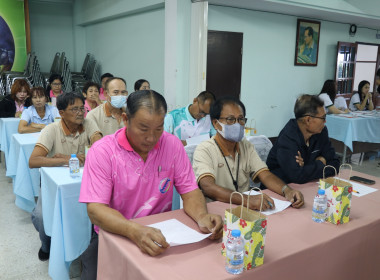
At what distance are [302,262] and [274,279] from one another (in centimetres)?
15

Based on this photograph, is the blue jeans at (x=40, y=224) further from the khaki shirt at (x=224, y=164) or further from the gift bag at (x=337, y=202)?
the gift bag at (x=337, y=202)

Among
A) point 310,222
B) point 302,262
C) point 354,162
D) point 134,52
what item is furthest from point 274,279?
point 134,52

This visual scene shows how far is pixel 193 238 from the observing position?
1271mm

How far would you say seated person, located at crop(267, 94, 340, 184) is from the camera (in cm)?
205

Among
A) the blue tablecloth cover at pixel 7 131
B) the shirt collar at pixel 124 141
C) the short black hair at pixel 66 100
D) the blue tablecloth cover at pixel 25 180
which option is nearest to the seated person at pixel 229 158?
the shirt collar at pixel 124 141

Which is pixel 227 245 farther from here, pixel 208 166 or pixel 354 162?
pixel 354 162

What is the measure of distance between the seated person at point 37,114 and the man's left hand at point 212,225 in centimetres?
286

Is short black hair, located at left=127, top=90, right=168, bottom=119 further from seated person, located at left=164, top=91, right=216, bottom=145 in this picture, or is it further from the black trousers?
seated person, located at left=164, top=91, right=216, bottom=145

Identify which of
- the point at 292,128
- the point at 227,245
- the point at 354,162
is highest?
the point at 292,128

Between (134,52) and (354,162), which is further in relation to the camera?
(134,52)

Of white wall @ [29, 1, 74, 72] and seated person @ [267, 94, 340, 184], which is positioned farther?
white wall @ [29, 1, 74, 72]

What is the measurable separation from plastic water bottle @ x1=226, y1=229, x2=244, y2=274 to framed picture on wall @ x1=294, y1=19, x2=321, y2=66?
5771 millimetres

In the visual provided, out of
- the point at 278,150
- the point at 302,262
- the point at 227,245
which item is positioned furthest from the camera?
the point at 278,150

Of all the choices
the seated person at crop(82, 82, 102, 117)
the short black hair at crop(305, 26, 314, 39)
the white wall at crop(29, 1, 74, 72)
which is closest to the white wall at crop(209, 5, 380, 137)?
the short black hair at crop(305, 26, 314, 39)
